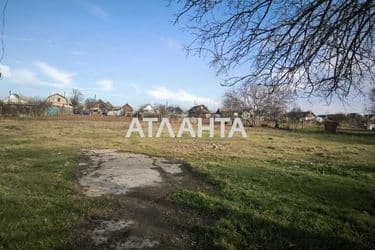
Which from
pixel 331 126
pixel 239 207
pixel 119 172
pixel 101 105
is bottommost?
pixel 239 207

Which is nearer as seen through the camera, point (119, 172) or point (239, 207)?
point (239, 207)

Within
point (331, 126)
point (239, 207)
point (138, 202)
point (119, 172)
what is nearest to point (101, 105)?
point (331, 126)

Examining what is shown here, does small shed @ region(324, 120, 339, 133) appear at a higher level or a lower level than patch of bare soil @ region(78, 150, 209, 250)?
higher

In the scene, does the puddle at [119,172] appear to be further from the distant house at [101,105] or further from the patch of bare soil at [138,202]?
the distant house at [101,105]

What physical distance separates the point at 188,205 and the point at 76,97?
85488 mm

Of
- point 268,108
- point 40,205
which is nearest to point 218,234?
point 40,205

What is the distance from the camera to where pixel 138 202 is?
6.10 metres

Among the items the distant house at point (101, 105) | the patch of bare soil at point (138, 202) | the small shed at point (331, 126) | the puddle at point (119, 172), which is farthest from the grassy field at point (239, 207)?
the distant house at point (101, 105)

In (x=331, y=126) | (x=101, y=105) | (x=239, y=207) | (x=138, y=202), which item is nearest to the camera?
(x=239, y=207)

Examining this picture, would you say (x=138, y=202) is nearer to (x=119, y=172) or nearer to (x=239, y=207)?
(x=239, y=207)

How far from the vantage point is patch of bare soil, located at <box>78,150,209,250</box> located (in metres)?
4.45

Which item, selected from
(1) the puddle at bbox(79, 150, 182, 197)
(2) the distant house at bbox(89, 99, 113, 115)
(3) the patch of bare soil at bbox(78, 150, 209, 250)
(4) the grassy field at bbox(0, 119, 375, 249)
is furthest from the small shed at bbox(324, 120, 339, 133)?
(2) the distant house at bbox(89, 99, 113, 115)

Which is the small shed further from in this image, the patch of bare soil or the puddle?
the patch of bare soil

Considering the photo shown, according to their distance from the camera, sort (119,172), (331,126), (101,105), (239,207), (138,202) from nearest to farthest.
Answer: (239,207) → (138,202) → (119,172) → (331,126) → (101,105)
